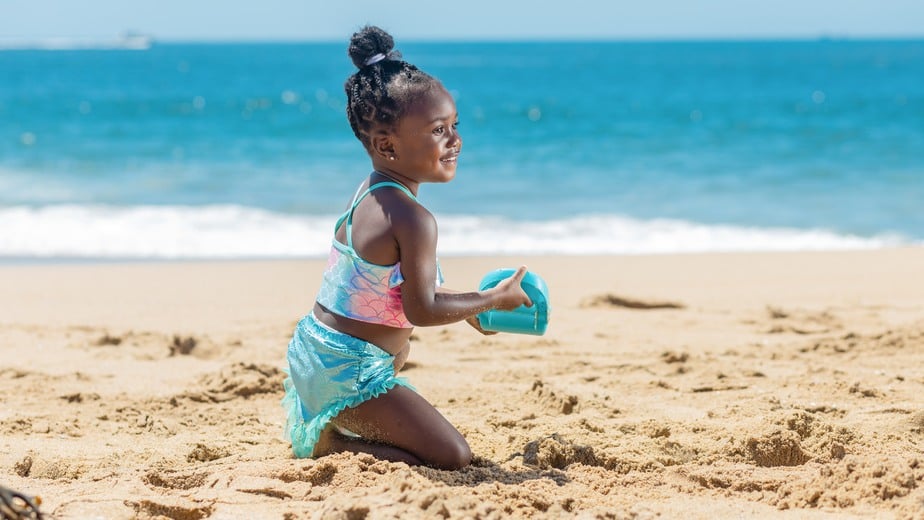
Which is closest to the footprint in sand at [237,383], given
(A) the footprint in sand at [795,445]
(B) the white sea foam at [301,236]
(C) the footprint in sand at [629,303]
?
(A) the footprint in sand at [795,445]

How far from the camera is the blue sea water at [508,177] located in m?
8.29

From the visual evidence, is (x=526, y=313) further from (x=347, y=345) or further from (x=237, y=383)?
(x=237, y=383)

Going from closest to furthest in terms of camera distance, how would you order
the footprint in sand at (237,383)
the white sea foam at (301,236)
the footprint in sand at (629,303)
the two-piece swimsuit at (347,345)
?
the two-piece swimsuit at (347,345)
the footprint in sand at (237,383)
the footprint in sand at (629,303)
the white sea foam at (301,236)

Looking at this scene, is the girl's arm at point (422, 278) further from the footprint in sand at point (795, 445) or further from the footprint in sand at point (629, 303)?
the footprint in sand at point (629, 303)

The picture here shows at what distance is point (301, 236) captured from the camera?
27.4ft

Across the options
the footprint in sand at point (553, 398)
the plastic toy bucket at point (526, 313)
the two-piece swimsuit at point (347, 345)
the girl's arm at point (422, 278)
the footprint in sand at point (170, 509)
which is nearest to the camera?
the footprint in sand at point (170, 509)

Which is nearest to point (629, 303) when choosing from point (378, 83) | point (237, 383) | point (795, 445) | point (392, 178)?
point (237, 383)

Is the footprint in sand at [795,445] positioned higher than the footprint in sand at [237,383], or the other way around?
the footprint in sand at [795,445]

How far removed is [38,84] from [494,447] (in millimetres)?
36054

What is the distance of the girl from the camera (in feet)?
8.62

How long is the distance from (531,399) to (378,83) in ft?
4.70

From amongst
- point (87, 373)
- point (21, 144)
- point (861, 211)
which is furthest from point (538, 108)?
point (87, 373)

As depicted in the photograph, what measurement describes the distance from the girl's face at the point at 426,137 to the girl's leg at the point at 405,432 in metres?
0.63

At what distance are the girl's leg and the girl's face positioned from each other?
24.8 inches
